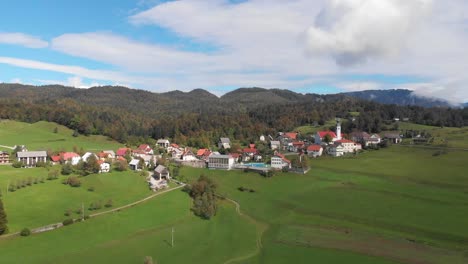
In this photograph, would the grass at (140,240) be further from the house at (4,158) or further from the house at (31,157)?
the house at (4,158)

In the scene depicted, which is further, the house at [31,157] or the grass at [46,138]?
the grass at [46,138]

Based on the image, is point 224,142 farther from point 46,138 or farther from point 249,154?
point 46,138

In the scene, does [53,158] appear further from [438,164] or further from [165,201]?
[438,164]

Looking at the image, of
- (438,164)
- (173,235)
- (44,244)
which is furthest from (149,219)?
(438,164)


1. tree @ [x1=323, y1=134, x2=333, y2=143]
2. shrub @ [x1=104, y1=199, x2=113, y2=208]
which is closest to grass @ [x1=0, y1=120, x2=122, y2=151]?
shrub @ [x1=104, y1=199, x2=113, y2=208]

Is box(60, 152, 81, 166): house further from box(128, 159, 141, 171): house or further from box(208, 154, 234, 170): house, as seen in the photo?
box(208, 154, 234, 170): house

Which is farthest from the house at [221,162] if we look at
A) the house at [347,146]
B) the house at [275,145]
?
the house at [347,146]
